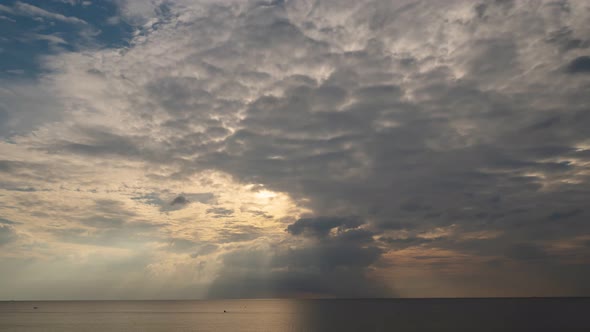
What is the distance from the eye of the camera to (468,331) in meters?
141

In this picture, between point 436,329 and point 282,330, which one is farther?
point 282,330

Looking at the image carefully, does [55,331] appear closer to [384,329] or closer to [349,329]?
[349,329]

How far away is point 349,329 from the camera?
15538 cm

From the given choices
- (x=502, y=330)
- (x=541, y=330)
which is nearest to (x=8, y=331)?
(x=502, y=330)

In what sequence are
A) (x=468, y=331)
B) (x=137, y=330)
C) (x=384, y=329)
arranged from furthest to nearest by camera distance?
1. (x=137, y=330)
2. (x=384, y=329)
3. (x=468, y=331)

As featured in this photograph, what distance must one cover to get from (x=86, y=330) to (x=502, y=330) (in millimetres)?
157097

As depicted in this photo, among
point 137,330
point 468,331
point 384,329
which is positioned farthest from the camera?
point 137,330

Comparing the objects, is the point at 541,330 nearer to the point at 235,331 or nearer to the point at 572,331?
the point at 572,331

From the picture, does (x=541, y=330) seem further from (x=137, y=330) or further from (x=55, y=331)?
(x=55, y=331)

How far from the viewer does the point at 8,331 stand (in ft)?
538

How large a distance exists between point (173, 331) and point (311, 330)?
53.5 metres

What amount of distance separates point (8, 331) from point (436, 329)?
16490 centimetres

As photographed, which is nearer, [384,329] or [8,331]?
[384,329]

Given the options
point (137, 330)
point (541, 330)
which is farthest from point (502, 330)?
point (137, 330)
